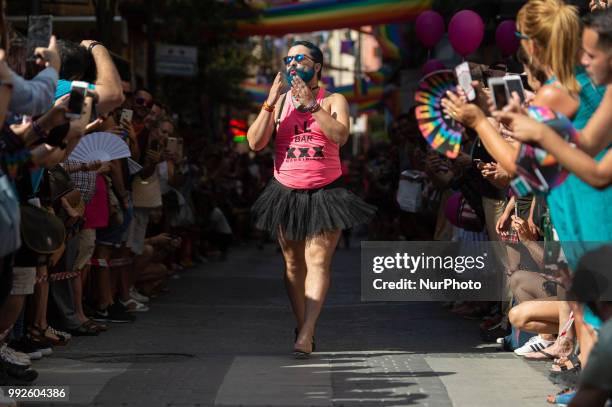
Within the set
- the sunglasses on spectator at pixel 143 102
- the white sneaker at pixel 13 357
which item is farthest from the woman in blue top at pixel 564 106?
the sunglasses on spectator at pixel 143 102

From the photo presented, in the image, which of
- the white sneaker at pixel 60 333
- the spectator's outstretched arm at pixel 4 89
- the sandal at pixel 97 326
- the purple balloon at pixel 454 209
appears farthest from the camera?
the purple balloon at pixel 454 209

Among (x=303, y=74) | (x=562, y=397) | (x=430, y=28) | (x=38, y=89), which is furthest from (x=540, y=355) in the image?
(x=430, y=28)

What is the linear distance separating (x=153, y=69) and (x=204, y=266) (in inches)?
215

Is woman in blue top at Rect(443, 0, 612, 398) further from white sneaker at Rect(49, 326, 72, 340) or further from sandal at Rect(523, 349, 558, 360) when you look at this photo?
white sneaker at Rect(49, 326, 72, 340)

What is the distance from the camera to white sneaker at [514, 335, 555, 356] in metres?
9.01

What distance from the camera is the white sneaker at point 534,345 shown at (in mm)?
9008

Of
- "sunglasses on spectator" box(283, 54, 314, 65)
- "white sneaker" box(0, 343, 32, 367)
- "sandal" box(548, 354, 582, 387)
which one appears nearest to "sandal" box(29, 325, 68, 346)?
"white sneaker" box(0, 343, 32, 367)

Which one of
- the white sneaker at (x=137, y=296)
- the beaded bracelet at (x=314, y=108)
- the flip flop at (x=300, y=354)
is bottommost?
the white sneaker at (x=137, y=296)

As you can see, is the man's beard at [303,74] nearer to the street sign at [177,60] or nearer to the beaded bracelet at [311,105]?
the beaded bracelet at [311,105]

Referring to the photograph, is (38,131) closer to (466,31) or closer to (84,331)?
(84,331)

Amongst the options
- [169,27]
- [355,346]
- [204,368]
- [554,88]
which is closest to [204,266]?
[169,27]

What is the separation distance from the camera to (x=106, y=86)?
6797mm

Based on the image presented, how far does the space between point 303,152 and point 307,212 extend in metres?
0.43

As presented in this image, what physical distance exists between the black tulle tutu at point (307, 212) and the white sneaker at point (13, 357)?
73.3 inches
